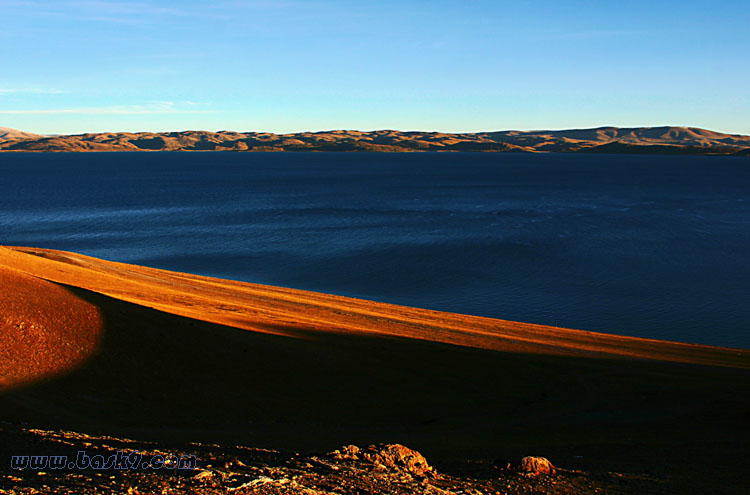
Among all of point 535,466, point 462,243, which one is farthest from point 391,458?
point 462,243

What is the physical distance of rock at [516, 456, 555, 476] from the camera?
10250 millimetres

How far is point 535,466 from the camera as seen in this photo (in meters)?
10.3

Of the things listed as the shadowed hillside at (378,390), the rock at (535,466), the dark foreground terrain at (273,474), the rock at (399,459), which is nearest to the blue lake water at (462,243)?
the shadowed hillside at (378,390)

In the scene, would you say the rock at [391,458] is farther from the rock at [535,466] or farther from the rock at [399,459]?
the rock at [535,466]

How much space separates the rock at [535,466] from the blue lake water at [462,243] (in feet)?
87.2

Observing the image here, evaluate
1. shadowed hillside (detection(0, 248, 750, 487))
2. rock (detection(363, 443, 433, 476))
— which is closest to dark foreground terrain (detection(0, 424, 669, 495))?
rock (detection(363, 443, 433, 476))

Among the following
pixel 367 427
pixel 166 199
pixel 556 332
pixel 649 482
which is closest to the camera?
pixel 649 482

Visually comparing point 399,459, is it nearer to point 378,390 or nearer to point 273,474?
point 273,474

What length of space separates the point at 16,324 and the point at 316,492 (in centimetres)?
1373

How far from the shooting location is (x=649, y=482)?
10148 millimetres

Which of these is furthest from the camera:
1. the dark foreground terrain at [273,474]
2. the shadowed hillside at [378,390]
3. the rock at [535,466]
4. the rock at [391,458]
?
the shadowed hillside at [378,390]

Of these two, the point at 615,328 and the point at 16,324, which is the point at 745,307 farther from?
the point at 16,324

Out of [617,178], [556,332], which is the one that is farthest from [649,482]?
[617,178]

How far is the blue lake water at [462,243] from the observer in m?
40.2
